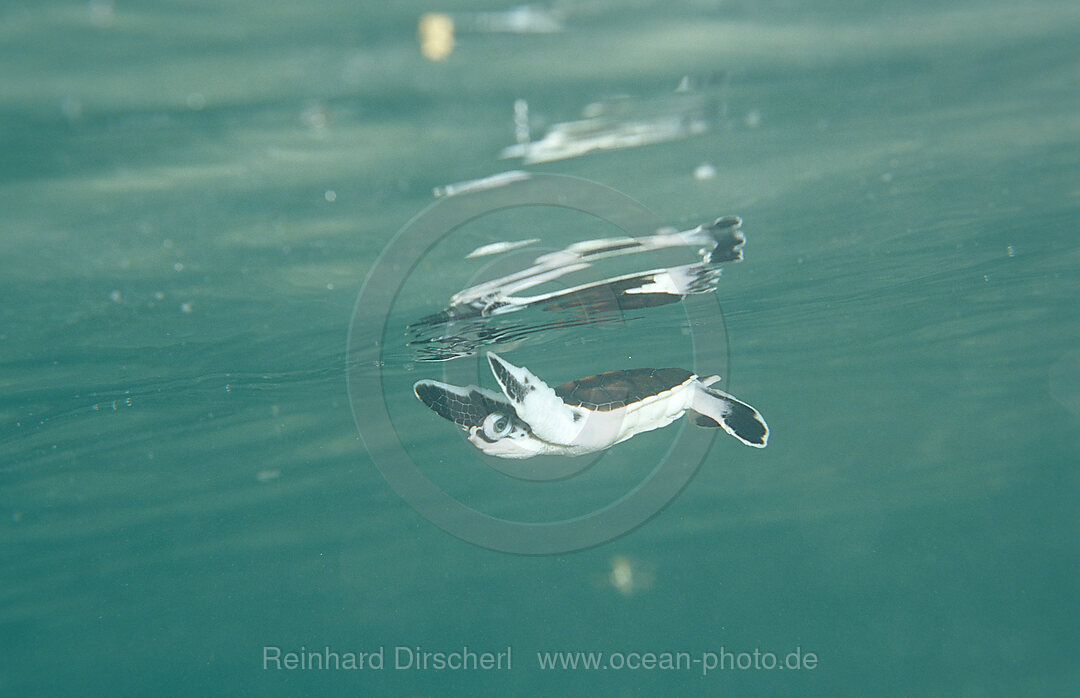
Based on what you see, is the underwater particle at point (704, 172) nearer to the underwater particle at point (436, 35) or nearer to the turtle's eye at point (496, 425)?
the underwater particle at point (436, 35)

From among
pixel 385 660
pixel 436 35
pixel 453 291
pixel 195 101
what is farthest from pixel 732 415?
pixel 385 660

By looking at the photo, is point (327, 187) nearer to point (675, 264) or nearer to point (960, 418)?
point (675, 264)

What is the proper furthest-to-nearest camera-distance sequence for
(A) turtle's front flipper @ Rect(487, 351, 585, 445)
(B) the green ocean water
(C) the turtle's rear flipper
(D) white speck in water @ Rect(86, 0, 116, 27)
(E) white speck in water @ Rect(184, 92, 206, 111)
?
(C) the turtle's rear flipper → (A) turtle's front flipper @ Rect(487, 351, 585, 445) → (B) the green ocean water → (E) white speck in water @ Rect(184, 92, 206, 111) → (D) white speck in water @ Rect(86, 0, 116, 27)

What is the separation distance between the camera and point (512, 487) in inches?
1275

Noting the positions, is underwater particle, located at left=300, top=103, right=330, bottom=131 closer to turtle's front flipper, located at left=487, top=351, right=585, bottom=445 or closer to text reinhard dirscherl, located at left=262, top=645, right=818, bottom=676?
turtle's front flipper, located at left=487, top=351, right=585, bottom=445

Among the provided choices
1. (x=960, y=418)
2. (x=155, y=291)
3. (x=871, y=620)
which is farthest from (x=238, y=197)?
(x=871, y=620)

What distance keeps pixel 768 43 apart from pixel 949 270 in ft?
38.2

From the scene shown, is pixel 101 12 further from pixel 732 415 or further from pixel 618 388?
pixel 732 415

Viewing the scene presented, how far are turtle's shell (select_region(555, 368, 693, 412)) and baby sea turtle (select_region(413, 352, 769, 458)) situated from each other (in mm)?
12

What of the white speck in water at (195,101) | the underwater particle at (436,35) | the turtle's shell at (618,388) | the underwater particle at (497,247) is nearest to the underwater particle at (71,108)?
the white speck in water at (195,101)

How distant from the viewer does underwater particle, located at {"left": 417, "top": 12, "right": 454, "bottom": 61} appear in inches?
210

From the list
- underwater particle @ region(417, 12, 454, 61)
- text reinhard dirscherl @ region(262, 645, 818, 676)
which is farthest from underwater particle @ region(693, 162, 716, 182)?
text reinhard dirscherl @ region(262, 645, 818, 676)

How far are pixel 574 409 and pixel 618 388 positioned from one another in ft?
2.75

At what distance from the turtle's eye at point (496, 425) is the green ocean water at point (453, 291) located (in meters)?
3.01
